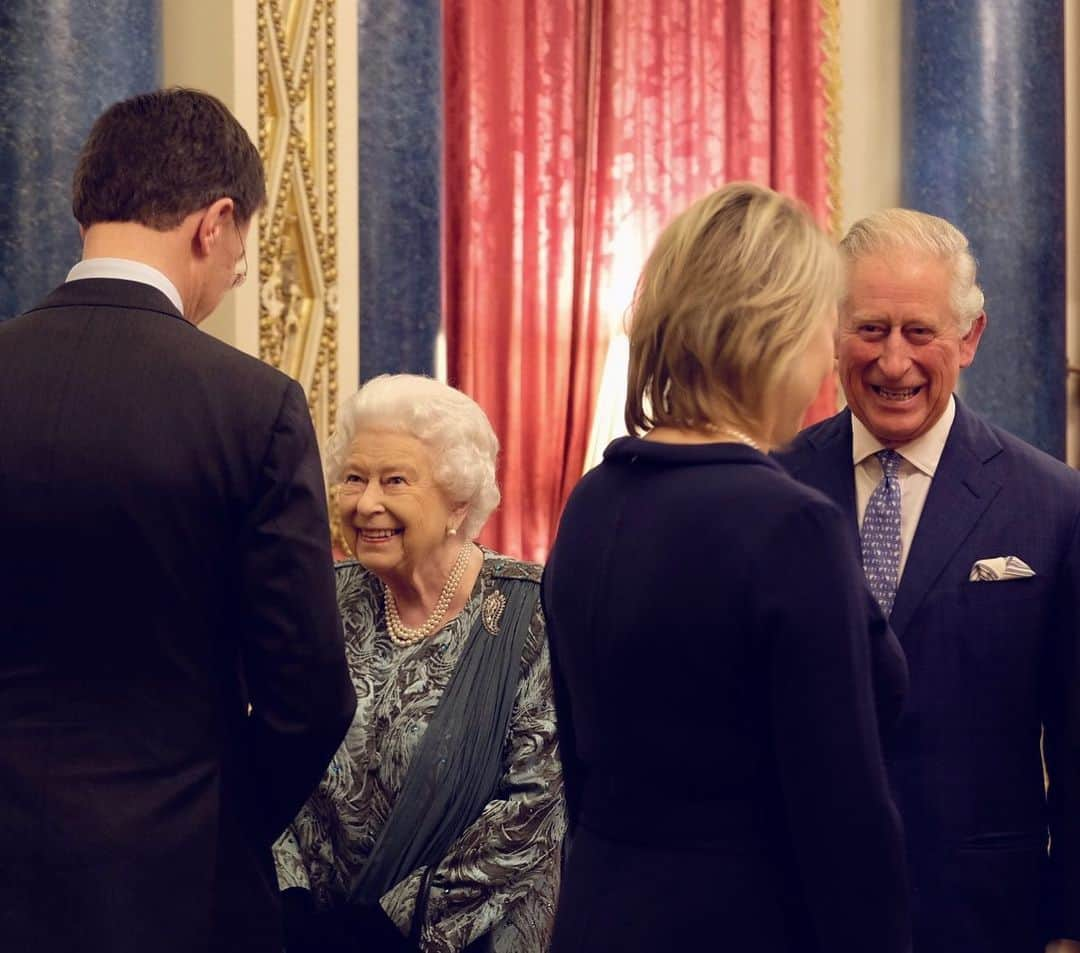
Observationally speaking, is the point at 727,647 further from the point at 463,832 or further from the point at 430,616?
the point at 430,616

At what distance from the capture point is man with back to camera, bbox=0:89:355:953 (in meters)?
2.06

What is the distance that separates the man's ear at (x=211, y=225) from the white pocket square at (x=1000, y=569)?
118 cm

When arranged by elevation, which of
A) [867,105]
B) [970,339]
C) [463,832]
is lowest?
[463,832]

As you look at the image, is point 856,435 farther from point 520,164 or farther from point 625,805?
point 520,164

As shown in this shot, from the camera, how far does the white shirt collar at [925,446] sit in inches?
103

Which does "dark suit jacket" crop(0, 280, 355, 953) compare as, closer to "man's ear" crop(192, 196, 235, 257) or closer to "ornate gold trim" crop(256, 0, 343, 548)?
"man's ear" crop(192, 196, 235, 257)

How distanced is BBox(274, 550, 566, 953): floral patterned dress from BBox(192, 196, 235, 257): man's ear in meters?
0.98

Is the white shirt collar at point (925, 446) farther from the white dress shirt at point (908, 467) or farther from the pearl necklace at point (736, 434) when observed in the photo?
the pearl necklace at point (736, 434)

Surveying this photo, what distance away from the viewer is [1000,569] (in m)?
2.46

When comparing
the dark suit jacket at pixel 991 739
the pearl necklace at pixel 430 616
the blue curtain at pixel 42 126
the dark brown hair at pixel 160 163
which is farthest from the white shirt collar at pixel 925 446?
the blue curtain at pixel 42 126

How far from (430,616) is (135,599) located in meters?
1.02

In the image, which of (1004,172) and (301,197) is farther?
(1004,172)

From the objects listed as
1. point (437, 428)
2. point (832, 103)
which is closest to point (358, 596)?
point (437, 428)

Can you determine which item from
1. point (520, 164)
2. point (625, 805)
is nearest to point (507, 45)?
point (520, 164)
